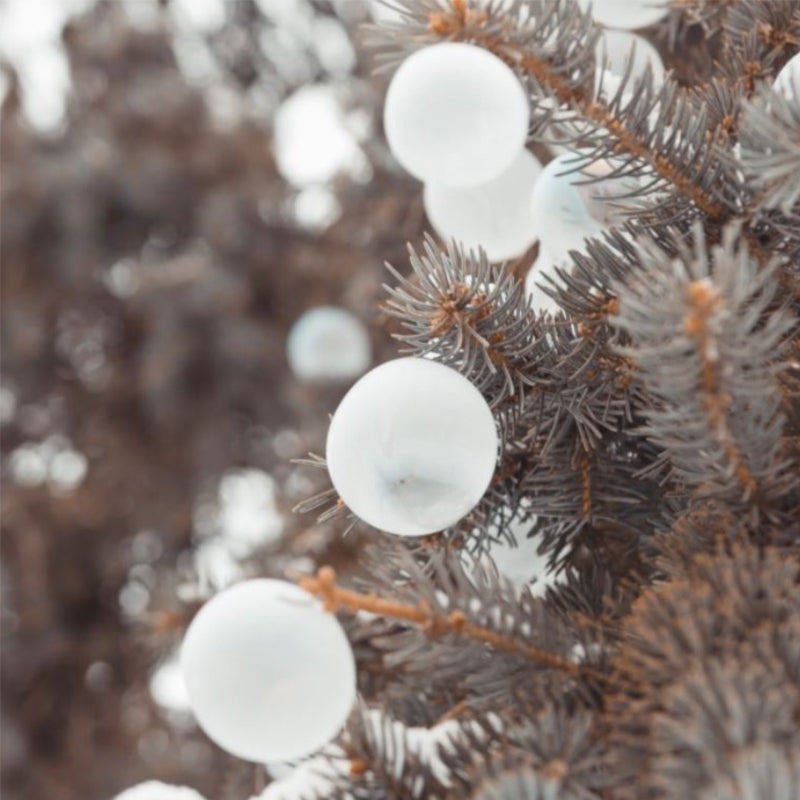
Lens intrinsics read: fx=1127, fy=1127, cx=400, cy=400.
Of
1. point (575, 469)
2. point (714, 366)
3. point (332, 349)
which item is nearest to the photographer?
point (714, 366)

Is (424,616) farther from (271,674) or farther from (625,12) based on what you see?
(625,12)

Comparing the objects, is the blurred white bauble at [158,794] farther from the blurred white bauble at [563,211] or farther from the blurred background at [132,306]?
the blurred background at [132,306]

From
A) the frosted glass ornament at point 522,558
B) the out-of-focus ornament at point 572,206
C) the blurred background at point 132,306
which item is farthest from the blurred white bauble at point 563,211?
the blurred background at point 132,306

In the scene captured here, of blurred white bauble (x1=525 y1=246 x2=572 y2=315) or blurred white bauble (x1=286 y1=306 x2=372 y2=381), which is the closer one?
blurred white bauble (x1=525 y1=246 x2=572 y2=315)

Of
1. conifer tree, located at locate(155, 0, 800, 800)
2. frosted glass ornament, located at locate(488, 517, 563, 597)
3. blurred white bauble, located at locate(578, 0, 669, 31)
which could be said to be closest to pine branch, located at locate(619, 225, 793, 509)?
conifer tree, located at locate(155, 0, 800, 800)

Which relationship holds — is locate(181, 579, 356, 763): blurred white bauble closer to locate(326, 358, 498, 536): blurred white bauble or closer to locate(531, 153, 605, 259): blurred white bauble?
locate(326, 358, 498, 536): blurred white bauble

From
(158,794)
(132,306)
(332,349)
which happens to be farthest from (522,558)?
(132,306)
